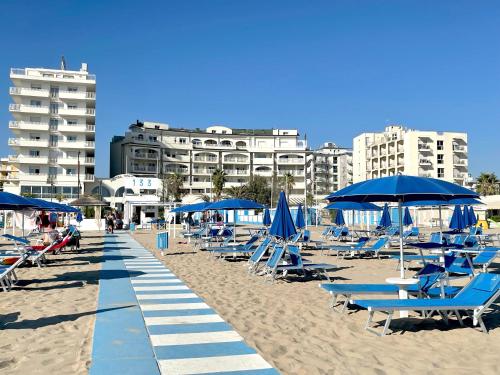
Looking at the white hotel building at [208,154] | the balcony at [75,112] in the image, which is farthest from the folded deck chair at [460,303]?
the white hotel building at [208,154]

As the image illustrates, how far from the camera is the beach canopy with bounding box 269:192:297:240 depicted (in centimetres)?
1145

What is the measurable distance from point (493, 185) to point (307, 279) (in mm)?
75599

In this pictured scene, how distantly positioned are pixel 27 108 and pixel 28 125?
7.26 feet

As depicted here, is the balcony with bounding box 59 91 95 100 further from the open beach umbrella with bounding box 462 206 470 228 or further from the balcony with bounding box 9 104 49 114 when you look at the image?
the open beach umbrella with bounding box 462 206 470 228

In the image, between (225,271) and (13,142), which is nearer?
(225,271)

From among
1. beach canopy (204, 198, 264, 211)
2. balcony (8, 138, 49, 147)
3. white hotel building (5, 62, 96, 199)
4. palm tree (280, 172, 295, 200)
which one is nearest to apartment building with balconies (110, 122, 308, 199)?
palm tree (280, 172, 295, 200)

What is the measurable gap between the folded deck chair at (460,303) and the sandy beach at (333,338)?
0.23m

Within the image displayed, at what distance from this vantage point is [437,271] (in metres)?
7.41

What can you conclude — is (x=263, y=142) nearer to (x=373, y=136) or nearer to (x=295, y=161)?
(x=295, y=161)

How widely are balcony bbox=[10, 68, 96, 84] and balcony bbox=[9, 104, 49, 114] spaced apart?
369 centimetres

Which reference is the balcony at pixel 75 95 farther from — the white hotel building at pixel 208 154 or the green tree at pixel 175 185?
the green tree at pixel 175 185

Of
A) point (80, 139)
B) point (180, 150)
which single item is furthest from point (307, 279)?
point (180, 150)

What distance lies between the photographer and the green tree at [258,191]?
76000mm

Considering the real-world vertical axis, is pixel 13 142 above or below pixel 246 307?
above
